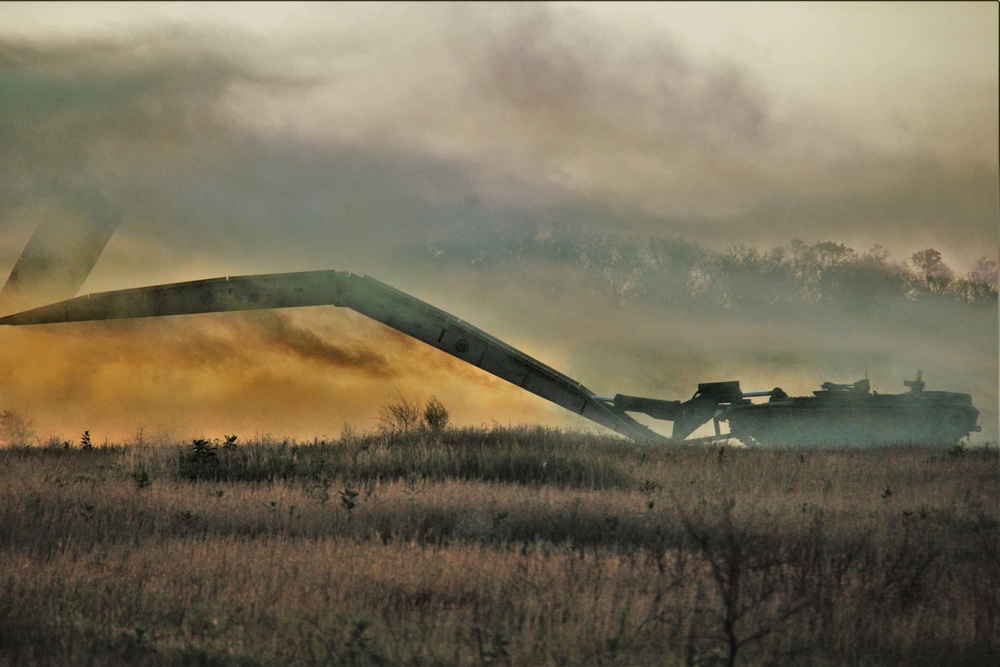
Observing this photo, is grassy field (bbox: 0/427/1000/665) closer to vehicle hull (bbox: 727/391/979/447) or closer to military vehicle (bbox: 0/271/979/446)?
military vehicle (bbox: 0/271/979/446)

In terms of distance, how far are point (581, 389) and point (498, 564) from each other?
1186cm

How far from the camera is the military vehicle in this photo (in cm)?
1908

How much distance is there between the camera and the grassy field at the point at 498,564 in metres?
7.78

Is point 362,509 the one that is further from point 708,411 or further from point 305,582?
point 708,411

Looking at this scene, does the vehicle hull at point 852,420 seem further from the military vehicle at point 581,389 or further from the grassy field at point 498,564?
the grassy field at point 498,564

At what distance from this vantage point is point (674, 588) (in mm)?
9352

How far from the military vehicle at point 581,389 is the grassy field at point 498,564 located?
298 centimetres

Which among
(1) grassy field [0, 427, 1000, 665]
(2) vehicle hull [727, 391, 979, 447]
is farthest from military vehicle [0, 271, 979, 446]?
(1) grassy field [0, 427, 1000, 665]

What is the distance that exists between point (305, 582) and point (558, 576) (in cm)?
251

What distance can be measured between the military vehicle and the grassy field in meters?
2.98

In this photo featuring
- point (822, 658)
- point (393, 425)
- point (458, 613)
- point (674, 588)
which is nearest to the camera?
point (822, 658)

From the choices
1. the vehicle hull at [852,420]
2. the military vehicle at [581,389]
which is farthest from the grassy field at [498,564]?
the vehicle hull at [852,420]

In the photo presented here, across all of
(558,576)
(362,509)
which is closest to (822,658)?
(558,576)

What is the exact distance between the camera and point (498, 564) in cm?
1012
